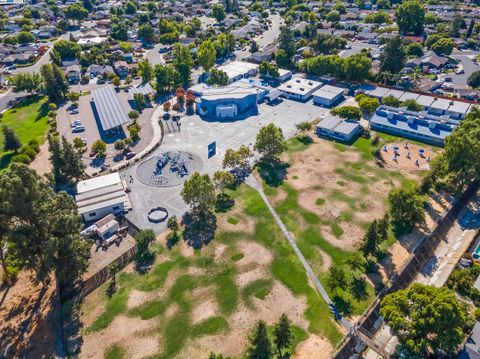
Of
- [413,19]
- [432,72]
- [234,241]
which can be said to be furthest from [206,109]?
[413,19]

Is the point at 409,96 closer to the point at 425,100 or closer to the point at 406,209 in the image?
the point at 425,100

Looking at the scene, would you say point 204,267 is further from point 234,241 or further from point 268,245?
point 268,245

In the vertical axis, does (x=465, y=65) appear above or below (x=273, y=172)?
above

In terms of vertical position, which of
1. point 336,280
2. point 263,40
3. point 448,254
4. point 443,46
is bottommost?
point 448,254

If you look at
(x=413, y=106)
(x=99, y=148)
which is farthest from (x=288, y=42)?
(x=99, y=148)

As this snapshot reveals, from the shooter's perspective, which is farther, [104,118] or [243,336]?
[104,118]
